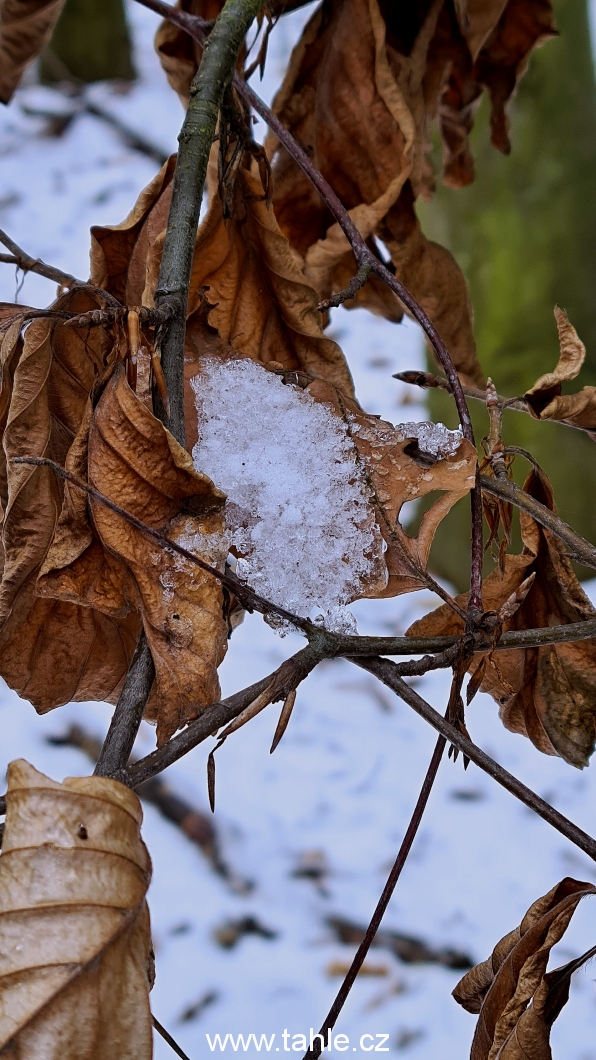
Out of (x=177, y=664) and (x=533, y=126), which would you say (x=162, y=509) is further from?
(x=533, y=126)

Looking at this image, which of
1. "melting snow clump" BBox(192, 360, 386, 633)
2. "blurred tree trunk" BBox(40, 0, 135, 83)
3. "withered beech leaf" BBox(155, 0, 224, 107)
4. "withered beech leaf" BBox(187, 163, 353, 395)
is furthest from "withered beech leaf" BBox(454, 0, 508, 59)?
"blurred tree trunk" BBox(40, 0, 135, 83)

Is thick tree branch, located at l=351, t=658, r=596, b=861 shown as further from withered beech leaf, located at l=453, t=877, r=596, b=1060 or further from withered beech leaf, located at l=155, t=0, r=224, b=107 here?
withered beech leaf, located at l=155, t=0, r=224, b=107

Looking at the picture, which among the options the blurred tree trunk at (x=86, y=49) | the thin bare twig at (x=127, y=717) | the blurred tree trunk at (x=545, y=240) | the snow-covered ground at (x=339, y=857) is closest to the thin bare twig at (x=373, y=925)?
the thin bare twig at (x=127, y=717)

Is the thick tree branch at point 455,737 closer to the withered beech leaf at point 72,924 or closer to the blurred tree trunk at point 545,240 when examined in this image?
the withered beech leaf at point 72,924

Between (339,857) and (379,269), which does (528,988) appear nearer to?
(379,269)

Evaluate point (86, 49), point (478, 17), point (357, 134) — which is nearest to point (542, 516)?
point (357, 134)

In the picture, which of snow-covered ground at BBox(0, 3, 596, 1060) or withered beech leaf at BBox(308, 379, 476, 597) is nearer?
withered beech leaf at BBox(308, 379, 476, 597)
